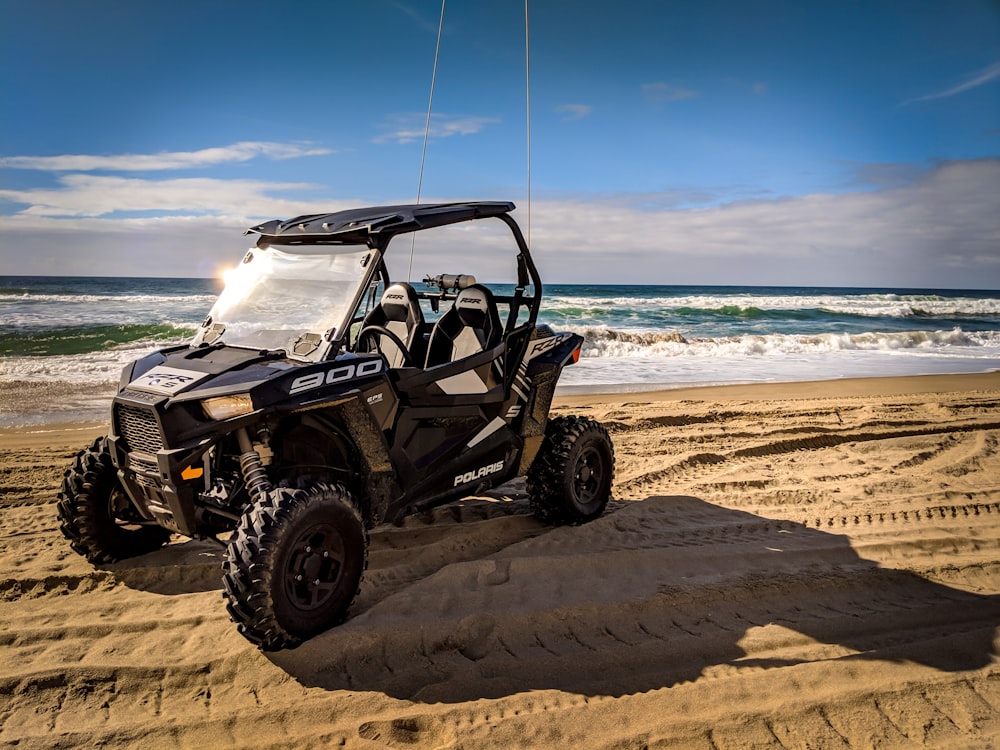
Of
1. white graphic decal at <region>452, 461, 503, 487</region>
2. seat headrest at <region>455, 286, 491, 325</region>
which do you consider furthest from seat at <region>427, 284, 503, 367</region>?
white graphic decal at <region>452, 461, 503, 487</region>

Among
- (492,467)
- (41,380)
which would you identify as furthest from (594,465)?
(41,380)

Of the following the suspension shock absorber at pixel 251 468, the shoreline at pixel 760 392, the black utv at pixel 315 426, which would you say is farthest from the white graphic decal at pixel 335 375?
the shoreline at pixel 760 392

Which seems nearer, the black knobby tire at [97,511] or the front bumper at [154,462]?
the front bumper at [154,462]

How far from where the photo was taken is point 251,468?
3.43m

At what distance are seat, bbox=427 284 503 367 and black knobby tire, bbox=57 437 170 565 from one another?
200 cm

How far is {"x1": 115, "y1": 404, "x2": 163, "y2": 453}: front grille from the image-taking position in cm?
339

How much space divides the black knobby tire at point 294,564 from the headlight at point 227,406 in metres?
0.40

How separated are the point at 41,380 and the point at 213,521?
31.5 feet

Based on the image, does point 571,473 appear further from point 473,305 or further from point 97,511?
point 97,511

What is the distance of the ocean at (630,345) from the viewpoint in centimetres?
1126

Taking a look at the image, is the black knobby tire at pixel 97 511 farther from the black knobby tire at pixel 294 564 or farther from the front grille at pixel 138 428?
the black knobby tire at pixel 294 564

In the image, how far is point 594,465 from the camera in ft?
17.4

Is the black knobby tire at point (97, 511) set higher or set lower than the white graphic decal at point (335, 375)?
lower

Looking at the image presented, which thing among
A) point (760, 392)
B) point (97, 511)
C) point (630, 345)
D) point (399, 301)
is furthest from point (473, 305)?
point (630, 345)
